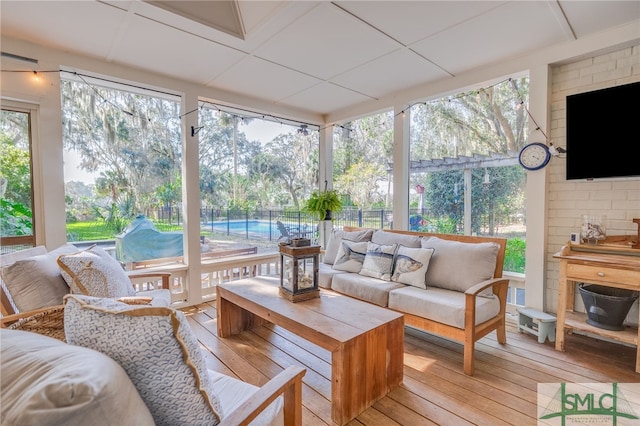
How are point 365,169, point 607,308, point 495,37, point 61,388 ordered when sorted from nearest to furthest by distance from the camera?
point 61,388 < point 607,308 < point 495,37 < point 365,169

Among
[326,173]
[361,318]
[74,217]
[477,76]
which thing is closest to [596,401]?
[361,318]

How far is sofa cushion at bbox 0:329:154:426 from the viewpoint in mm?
567

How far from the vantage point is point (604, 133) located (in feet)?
8.09

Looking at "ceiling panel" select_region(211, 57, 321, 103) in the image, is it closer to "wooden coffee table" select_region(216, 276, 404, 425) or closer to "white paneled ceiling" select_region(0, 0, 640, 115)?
"white paneled ceiling" select_region(0, 0, 640, 115)

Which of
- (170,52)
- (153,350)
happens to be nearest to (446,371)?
(153,350)

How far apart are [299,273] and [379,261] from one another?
1.08m

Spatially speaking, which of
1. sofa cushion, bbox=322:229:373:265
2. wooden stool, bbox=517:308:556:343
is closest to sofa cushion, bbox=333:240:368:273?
sofa cushion, bbox=322:229:373:265

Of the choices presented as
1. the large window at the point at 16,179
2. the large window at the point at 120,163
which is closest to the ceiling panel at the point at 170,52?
the large window at the point at 120,163

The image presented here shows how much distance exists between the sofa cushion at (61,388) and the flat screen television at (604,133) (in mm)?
3379

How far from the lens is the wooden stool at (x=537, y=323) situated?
2.65m

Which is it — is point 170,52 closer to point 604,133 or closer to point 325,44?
point 325,44

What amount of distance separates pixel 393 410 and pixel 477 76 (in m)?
3.29

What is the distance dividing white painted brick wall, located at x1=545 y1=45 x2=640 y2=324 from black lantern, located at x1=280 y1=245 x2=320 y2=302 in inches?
91.5

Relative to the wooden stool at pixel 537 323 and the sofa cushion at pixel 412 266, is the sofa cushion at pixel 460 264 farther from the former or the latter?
the wooden stool at pixel 537 323
